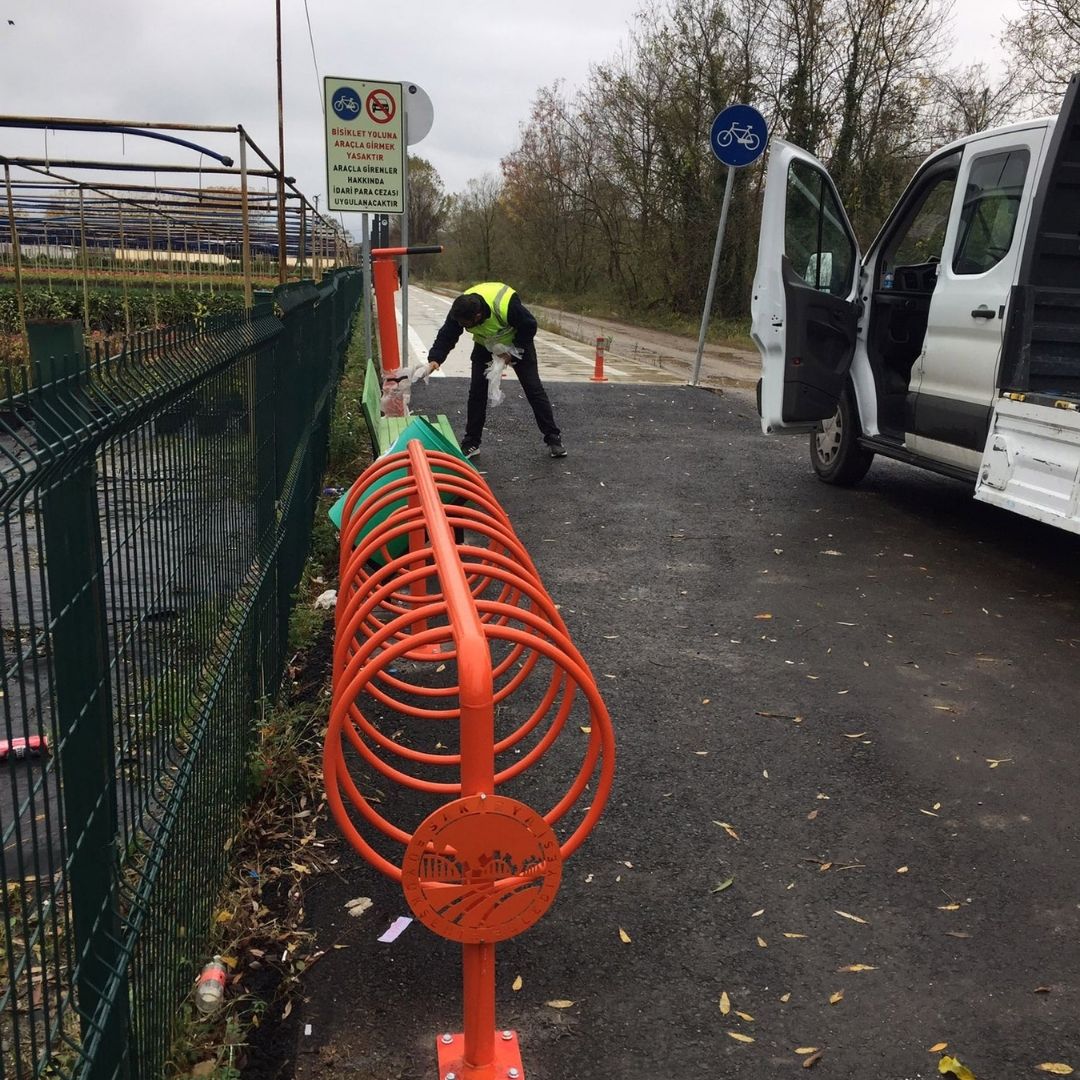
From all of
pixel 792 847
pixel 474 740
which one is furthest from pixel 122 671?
pixel 792 847

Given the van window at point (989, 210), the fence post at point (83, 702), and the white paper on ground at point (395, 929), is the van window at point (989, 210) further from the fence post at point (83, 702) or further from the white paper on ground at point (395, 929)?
the fence post at point (83, 702)

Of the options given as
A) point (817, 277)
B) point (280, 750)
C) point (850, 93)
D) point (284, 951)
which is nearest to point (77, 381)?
point (284, 951)

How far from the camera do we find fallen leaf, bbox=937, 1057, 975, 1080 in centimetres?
257

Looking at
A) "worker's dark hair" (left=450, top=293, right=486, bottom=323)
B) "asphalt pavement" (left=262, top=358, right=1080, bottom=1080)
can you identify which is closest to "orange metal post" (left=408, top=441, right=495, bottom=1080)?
"asphalt pavement" (left=262, top=358, right=1080, bottom=1080)

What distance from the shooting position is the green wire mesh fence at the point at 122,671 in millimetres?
1616

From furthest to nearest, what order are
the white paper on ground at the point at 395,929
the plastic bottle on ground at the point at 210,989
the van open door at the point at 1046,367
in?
the van open door at the point at 1046,367
the white paper on ground at the point at 395,929
the plastic bottle on ground at the point at 210,989

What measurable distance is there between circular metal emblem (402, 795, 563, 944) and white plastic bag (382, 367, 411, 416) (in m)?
5.01

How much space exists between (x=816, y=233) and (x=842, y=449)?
1.69 m

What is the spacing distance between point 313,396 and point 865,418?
405 centimetres

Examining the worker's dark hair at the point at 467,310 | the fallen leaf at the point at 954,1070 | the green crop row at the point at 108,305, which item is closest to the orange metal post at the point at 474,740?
the fallen leaf at the point at 954,1070

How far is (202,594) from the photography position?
9.85ft

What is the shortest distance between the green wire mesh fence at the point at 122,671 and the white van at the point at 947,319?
4.19m

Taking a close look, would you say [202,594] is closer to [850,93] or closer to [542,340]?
[542,340]

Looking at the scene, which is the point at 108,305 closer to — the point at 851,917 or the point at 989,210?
the point at 989,210
